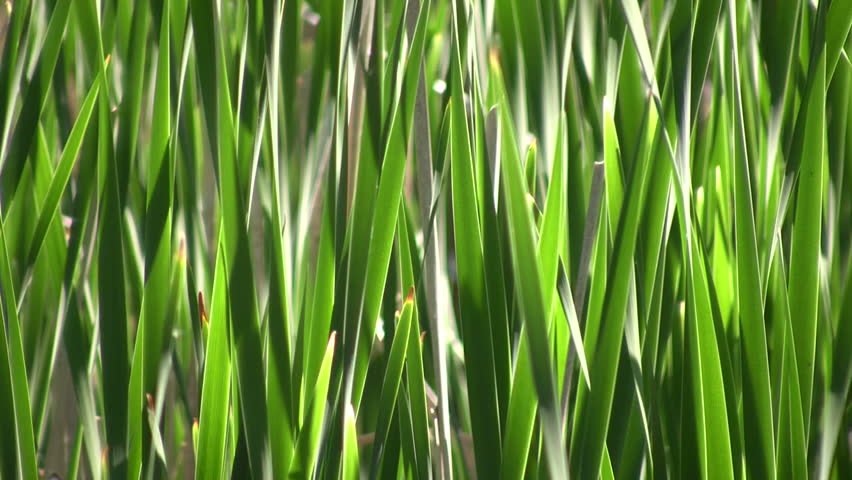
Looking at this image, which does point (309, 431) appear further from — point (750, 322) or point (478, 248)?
point (750, 322)

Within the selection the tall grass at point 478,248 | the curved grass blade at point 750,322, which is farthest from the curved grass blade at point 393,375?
the curved grass blade at point 750,322

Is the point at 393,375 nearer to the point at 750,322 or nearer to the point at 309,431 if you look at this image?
the point at 309,431

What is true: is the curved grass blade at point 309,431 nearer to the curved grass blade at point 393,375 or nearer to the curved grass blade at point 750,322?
the curved grass blade at point 393,375

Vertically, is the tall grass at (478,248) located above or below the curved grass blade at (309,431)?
above

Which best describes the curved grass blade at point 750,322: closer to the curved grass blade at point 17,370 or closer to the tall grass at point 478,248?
the tall grass at point 478,248

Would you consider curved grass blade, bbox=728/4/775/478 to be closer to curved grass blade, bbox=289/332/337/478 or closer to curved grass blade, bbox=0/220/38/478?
curved grass blade, bbox=289/332/337/478

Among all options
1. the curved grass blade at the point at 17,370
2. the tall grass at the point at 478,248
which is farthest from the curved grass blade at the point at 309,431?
the curved grass blade at the point at 17,370

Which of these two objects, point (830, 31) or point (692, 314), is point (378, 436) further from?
point (830, 31)

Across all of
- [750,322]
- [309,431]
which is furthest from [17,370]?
[750,322]

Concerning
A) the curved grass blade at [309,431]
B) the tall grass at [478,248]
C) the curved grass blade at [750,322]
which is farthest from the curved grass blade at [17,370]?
the curved grass blade at [750,322]
